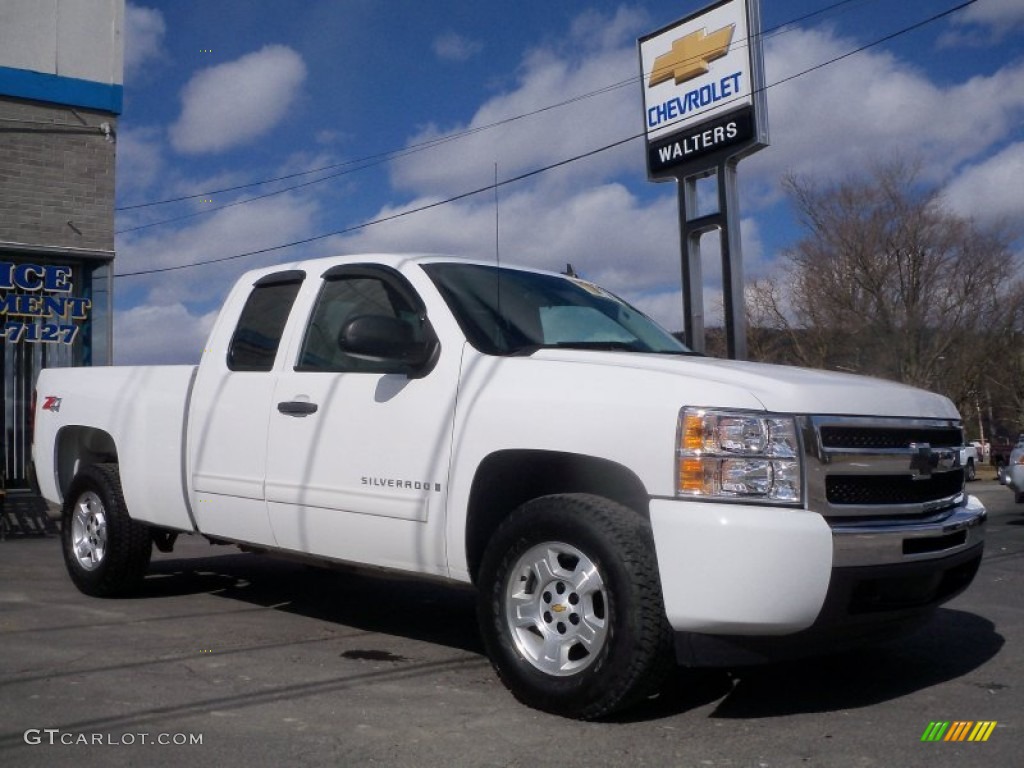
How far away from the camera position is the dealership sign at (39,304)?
13.8m

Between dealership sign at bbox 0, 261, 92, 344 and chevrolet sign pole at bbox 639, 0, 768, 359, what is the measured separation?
878 centimetres

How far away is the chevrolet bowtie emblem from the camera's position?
15.9 m

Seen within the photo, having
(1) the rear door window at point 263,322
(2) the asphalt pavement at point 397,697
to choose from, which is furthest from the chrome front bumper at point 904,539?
(1) the rear door window at point 263,322

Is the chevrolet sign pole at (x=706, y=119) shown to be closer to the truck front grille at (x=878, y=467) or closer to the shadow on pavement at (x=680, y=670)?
the shadow on pavement at (x=680, y=670)

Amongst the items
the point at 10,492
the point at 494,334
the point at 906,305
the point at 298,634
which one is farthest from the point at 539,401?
the point at 906,305

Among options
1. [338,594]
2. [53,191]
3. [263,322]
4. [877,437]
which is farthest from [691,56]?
[877,437]

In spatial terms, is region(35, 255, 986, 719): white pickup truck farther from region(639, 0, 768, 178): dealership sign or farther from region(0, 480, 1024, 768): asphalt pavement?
region(639, 0, 768, 178): dealership sign

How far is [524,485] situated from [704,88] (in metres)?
12.8

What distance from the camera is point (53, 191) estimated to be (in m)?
14.0

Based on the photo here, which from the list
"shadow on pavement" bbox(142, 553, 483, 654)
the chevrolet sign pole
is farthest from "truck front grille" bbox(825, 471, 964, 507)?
the chevrolet sign pole

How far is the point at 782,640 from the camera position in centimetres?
384

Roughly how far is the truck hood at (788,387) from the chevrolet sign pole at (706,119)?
34.7 feet

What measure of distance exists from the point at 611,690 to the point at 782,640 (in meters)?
0.65

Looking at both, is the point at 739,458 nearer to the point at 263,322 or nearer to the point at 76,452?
the point at 263,322
